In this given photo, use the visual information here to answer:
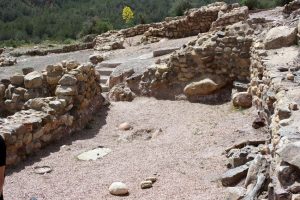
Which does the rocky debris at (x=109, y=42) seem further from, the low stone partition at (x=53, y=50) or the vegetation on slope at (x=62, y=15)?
the vegetation on slope at (x=62, y=15)

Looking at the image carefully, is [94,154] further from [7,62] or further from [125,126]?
[7,62]

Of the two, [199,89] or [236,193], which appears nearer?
[236,193]

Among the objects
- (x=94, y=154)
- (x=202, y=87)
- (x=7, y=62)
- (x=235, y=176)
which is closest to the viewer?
(x=235, y=176)

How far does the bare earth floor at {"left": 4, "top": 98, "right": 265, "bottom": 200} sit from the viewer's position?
19.7 ft

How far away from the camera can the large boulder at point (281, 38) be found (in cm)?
830

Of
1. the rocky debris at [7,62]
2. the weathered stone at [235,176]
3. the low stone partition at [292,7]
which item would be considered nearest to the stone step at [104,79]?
the low stone partition at [292,7]

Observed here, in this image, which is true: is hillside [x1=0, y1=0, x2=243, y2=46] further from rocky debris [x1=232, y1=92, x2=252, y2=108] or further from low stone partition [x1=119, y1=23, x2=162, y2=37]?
rocky debris [x1=232, y1=92, x2=252, y2=108]

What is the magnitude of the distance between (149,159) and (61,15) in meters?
62.5

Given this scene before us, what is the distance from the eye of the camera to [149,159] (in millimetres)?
7027

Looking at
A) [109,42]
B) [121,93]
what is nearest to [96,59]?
[109,42]

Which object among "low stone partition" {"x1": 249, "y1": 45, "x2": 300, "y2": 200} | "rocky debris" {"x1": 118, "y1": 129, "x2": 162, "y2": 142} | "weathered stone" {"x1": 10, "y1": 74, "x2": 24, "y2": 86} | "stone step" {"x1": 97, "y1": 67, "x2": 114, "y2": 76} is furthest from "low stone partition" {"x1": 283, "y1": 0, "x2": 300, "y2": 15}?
"weathered stone" {"x1": 10, "y1": 74, "x2": 24, "y2": 86}

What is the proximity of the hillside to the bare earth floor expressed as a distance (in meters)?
38.6

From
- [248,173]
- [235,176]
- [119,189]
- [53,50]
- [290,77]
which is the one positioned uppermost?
[290,77]

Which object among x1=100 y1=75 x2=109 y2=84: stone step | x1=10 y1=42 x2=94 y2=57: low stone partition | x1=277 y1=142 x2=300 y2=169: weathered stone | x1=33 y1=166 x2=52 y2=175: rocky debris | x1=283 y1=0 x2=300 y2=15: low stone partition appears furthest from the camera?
x1=10 y1=42 x2=94 y2=57: low stone partition
